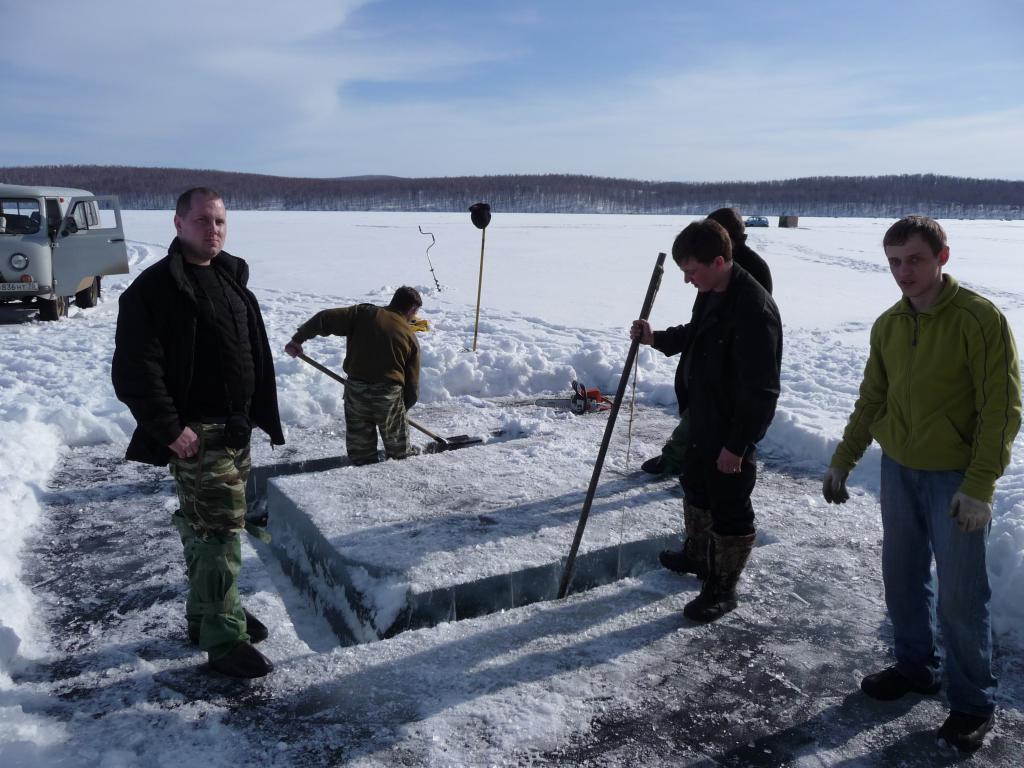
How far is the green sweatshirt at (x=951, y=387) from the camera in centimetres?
221

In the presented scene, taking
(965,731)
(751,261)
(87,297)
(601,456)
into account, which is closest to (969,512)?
(965,731)

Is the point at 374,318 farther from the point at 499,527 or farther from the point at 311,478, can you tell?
the point at 499,527

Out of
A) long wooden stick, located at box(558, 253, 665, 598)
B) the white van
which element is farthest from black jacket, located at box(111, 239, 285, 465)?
the white van

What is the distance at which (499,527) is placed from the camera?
12.7ft

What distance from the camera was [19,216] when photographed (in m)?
10.3

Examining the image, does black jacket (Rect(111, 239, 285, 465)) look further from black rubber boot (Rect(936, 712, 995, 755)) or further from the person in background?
black rubber boot (Rect(936, 712, 995, 755))

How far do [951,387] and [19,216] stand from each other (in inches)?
453

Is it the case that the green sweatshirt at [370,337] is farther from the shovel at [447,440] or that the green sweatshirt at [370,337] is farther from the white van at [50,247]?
the white van at [50,247]

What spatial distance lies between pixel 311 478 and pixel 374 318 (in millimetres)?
1064

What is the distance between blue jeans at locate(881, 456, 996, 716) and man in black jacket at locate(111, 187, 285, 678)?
228cm

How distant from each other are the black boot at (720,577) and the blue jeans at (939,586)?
Result: 60cm

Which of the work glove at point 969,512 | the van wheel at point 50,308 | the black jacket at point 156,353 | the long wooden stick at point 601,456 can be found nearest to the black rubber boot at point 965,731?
the work glove at point 969,512

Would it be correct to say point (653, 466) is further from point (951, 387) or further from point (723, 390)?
point (951, 387)

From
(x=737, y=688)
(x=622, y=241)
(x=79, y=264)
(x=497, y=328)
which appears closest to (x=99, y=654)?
(x=737, y=688)
